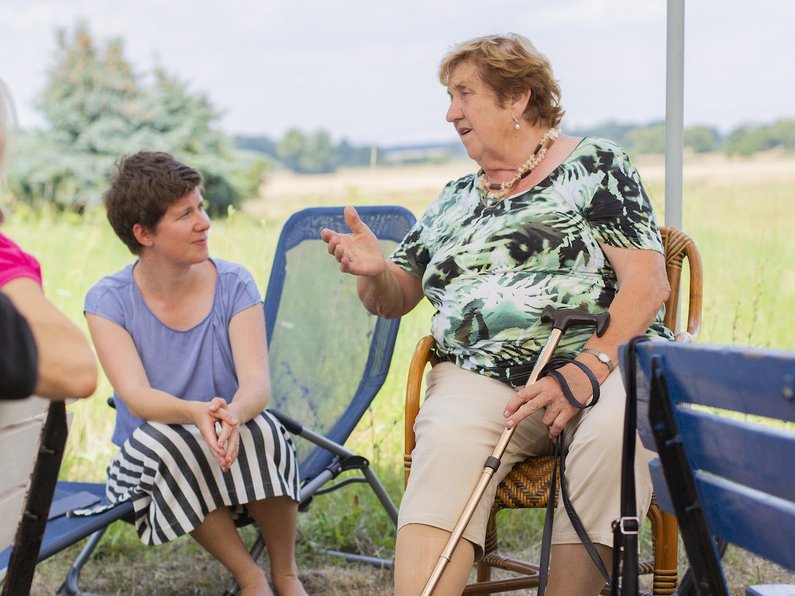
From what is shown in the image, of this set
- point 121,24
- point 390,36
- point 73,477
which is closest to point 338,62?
point 390,36

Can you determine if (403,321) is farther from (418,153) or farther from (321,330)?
(418,153)

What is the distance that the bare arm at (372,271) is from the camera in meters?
2.51

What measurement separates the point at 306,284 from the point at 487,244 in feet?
3.23

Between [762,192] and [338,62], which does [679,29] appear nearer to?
[762,192]

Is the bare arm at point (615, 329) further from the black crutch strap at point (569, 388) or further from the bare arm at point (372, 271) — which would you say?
the bare arm at point (372, 271)

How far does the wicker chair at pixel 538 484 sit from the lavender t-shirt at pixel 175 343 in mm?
618

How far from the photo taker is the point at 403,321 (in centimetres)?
485

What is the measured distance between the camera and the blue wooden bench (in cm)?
120

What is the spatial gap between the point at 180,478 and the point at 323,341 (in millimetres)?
812

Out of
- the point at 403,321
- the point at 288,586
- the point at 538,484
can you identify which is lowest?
the point at 288,586

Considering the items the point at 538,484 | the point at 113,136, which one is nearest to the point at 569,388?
the point at 538,484

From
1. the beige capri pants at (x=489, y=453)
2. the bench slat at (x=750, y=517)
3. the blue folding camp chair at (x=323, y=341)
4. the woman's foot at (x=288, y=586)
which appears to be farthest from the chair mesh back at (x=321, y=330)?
the bench slat at (x=750, y=517)

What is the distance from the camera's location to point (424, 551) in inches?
84.5

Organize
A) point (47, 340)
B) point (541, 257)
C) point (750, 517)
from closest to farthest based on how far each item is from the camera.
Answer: point (47, 340) → point (750, 517) → point (541, 257)
